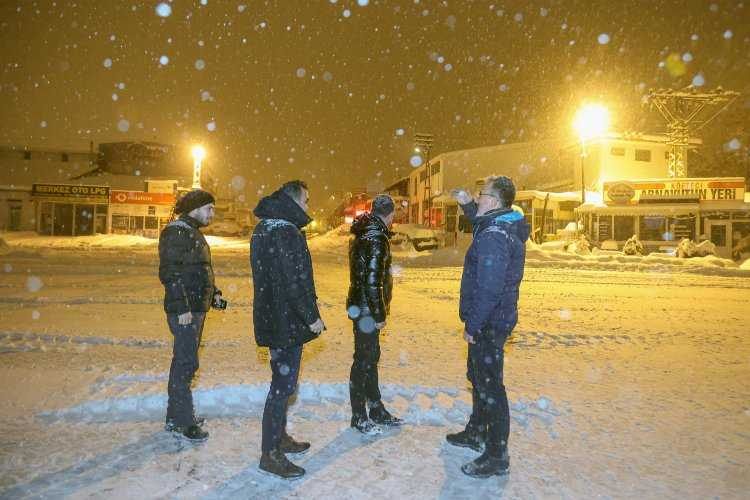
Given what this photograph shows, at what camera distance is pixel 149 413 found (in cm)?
466

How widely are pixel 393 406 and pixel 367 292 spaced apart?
1315mm

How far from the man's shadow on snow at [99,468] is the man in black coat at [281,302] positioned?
2.84 feet

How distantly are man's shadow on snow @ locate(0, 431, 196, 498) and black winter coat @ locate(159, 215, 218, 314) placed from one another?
99 centimetres

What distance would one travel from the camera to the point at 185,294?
404cm

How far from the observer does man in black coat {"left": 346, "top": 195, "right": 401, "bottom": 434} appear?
426 centimetres

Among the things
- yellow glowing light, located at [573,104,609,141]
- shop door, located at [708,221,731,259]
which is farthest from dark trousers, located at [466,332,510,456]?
shop door, located at [708,221,731,259]

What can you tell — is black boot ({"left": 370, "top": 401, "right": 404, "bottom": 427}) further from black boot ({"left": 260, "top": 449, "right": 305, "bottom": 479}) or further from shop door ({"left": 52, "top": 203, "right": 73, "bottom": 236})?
shop door ({"left": 52, "top": 203, "right": 73, "bottom": 236})

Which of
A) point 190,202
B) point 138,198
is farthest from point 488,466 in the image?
point 138,198

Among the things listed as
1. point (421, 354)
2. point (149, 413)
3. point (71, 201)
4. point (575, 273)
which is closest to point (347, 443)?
point (149, 413)

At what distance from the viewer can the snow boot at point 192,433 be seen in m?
4.09

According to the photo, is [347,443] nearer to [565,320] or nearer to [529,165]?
[565,320]

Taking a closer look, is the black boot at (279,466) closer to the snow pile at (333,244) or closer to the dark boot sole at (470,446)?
the dark boot sole at (470,446)

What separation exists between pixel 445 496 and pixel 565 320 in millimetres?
6783

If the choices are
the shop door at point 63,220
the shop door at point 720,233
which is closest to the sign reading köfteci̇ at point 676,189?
the shop door at point 720,233
